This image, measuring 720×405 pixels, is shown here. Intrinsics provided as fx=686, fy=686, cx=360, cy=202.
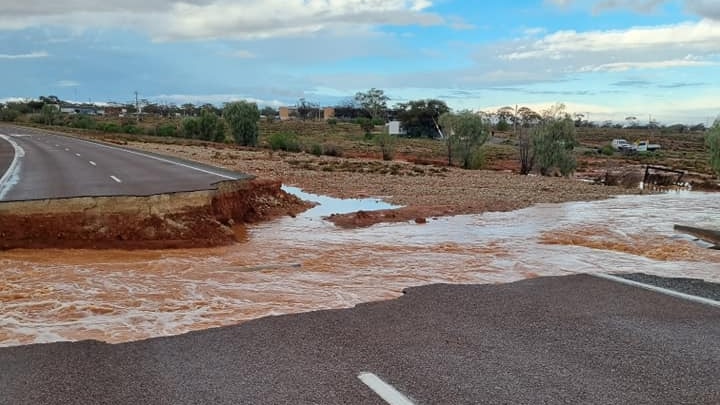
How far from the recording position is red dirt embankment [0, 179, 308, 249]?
1339 cm

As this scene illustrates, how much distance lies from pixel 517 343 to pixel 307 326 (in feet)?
7.29

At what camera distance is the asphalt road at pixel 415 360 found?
5332mm

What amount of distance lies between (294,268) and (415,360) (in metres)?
5.73

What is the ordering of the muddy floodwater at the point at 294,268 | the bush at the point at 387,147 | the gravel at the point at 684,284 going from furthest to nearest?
the bush at the point at 387,147 < the gravel at the point at 684,284 < the muddy floodwater at the point at 294,268

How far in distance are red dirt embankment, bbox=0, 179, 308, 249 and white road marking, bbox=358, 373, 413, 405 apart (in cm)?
885

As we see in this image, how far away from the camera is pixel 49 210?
13.9 m

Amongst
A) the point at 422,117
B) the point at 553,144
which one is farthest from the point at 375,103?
the point at 553,144

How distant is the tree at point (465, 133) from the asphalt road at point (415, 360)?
42405 mm

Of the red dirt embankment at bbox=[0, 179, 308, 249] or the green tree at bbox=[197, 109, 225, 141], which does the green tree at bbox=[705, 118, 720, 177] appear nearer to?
the red dirt embankment at bbox=[0, 179, 308, 249]

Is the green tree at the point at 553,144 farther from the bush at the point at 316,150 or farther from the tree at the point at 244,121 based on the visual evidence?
the tree at the point at 244,121

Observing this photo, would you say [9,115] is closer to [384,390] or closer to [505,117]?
[505,117]

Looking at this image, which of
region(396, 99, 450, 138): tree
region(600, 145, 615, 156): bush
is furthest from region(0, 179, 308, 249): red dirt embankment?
region(396, 99, 450, 138): tree

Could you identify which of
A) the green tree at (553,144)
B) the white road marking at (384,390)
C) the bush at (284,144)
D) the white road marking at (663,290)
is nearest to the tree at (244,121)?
the bush at (284,144)

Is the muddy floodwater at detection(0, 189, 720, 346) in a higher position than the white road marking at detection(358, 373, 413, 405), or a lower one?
lower
